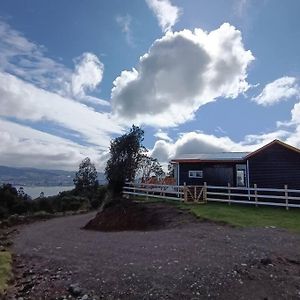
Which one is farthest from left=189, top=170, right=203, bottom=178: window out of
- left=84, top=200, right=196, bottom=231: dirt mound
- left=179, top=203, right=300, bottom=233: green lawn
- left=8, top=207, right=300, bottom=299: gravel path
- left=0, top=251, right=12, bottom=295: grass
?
left=0, top=251, right=12, bottom=295: grass

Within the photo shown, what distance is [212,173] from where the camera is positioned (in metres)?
32.2

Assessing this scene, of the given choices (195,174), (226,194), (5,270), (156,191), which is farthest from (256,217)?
(195,174)

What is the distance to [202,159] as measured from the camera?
31938mm

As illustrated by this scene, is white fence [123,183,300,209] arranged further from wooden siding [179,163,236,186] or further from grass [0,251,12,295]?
grass [0,251,12,295]

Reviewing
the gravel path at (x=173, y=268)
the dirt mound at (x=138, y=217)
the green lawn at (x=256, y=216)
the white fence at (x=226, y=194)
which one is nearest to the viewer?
the gravel path at (x=173, y=268)

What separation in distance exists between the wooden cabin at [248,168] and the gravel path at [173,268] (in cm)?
1432

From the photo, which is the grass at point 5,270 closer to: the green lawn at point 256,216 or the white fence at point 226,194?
the green lawn at point 256,216

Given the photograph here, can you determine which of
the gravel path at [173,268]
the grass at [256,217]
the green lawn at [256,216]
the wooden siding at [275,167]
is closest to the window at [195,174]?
the wooden siding at [275,167]

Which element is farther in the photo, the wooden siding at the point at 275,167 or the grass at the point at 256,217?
the wooden siding at the point at 275,167

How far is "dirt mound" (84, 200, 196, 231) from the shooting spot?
20.7m

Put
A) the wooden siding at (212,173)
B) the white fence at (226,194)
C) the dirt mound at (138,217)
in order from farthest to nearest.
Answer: the wooden siding at (212,173), the white fence at (226,194), the dirt mound at (138,217)

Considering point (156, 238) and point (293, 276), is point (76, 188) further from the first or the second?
point (293, 276)

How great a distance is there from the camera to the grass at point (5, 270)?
10241 millimetres

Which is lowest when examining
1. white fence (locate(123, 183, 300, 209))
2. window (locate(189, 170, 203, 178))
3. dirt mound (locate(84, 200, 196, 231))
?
dirt mound (locate(84, 200, 196, 231))
